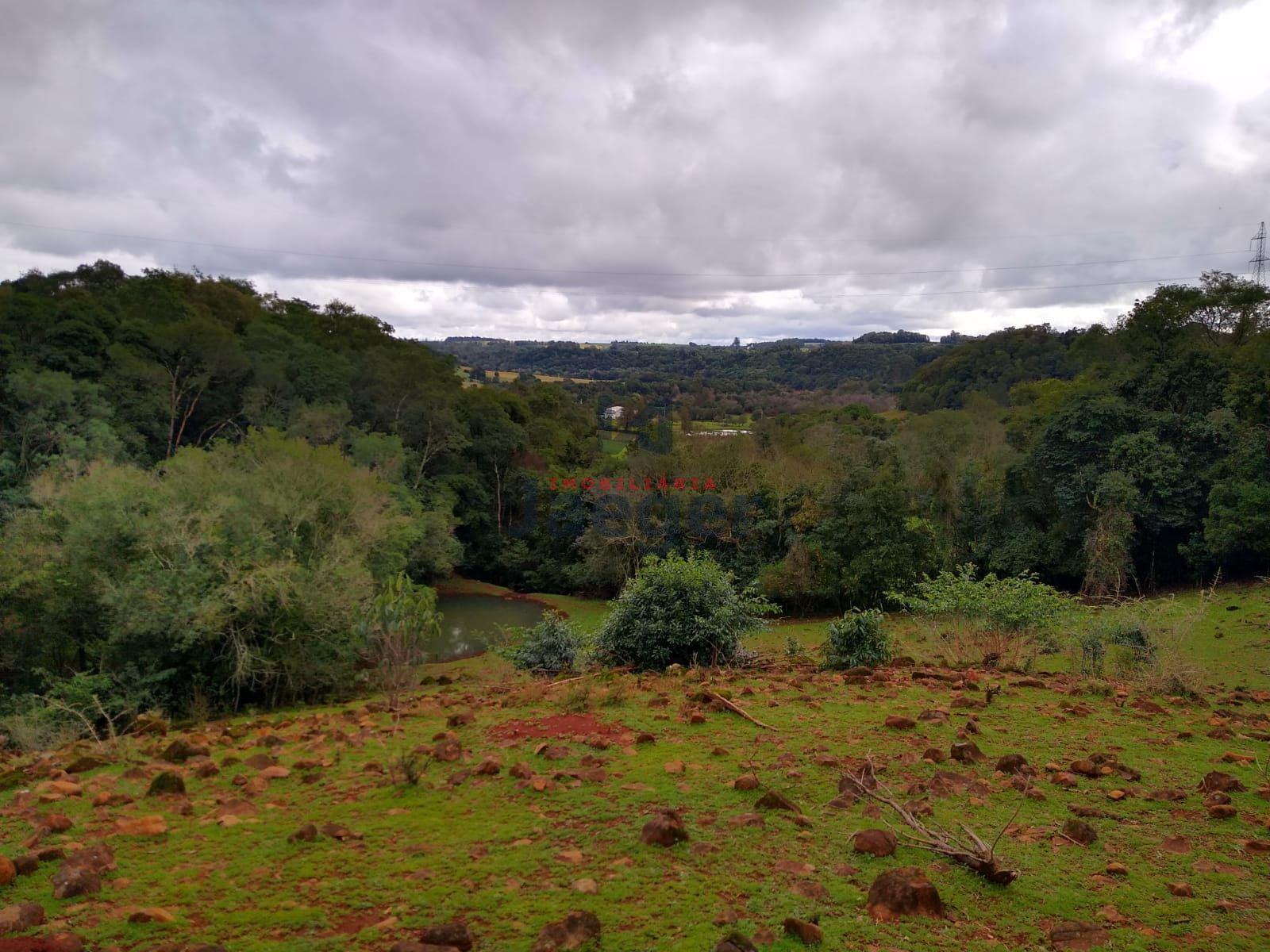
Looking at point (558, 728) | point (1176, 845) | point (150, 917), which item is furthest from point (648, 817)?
point (1176, 845)

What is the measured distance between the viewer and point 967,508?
24422mm

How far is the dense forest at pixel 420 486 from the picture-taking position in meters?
10.6

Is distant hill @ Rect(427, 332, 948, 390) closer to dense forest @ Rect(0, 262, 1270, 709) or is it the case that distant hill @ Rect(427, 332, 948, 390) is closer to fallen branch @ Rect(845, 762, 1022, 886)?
dense forest @ Rect(0, 262, 1270, 709)

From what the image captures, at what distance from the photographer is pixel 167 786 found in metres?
5.27

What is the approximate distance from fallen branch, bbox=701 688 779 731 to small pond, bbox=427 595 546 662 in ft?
44.2

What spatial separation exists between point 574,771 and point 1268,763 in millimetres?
5153

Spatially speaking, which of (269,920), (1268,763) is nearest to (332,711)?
(269,920)

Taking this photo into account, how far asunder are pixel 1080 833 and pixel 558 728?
4.04 metres

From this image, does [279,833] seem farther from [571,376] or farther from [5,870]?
[571,376]

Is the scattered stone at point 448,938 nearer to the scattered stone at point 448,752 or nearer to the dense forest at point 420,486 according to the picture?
the scattered stone at point 448,752

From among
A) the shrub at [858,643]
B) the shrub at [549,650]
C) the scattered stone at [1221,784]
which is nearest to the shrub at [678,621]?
the shrub at [549,650]

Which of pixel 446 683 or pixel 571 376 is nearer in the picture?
pixel 446 683

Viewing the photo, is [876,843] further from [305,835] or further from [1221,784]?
[305,835]

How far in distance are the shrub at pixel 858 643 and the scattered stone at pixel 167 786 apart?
24.1 ft
